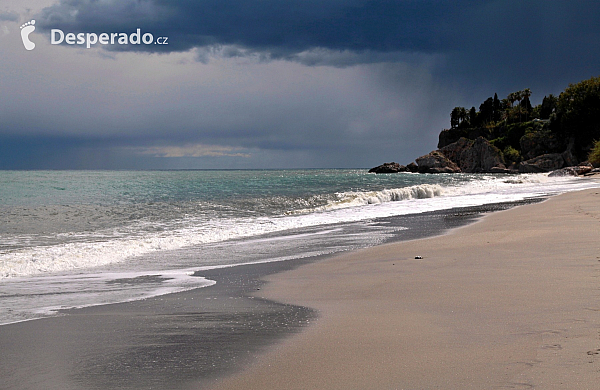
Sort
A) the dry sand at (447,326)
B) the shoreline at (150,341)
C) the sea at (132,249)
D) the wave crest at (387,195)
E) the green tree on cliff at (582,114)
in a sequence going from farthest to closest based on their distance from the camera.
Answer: the green tree on cliff at (582,114)
the wave crest at (387,195)
the sea at (132,249)
the shoreline at (150,341)
the dry sand at (447,326)

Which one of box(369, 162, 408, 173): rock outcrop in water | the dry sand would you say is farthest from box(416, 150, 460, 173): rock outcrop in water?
the dry sand

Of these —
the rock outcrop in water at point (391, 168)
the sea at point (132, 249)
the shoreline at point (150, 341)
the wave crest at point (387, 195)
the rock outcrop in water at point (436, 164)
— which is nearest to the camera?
the shoreline at point (150, 341)

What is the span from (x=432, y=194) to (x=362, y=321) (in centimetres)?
3032

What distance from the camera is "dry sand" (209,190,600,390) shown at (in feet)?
9.68

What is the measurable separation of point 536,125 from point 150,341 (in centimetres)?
12825

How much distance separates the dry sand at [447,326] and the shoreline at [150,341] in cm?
29

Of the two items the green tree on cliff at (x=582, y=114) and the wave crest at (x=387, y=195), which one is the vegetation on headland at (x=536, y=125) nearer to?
the green tree on cliff at (x=582, y=114)

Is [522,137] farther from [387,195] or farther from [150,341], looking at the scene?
[150,341]

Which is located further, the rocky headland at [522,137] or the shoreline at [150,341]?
the rocky headland at [522,137]

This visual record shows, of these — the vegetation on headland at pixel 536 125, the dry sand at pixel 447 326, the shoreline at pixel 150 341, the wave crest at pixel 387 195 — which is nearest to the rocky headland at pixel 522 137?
the vegetation on headland at pixel 536 125

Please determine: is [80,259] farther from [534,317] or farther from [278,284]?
[534,317]

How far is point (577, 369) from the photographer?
2816 millimetres

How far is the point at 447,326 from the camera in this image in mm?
3949

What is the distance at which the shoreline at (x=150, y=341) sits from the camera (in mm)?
3307
